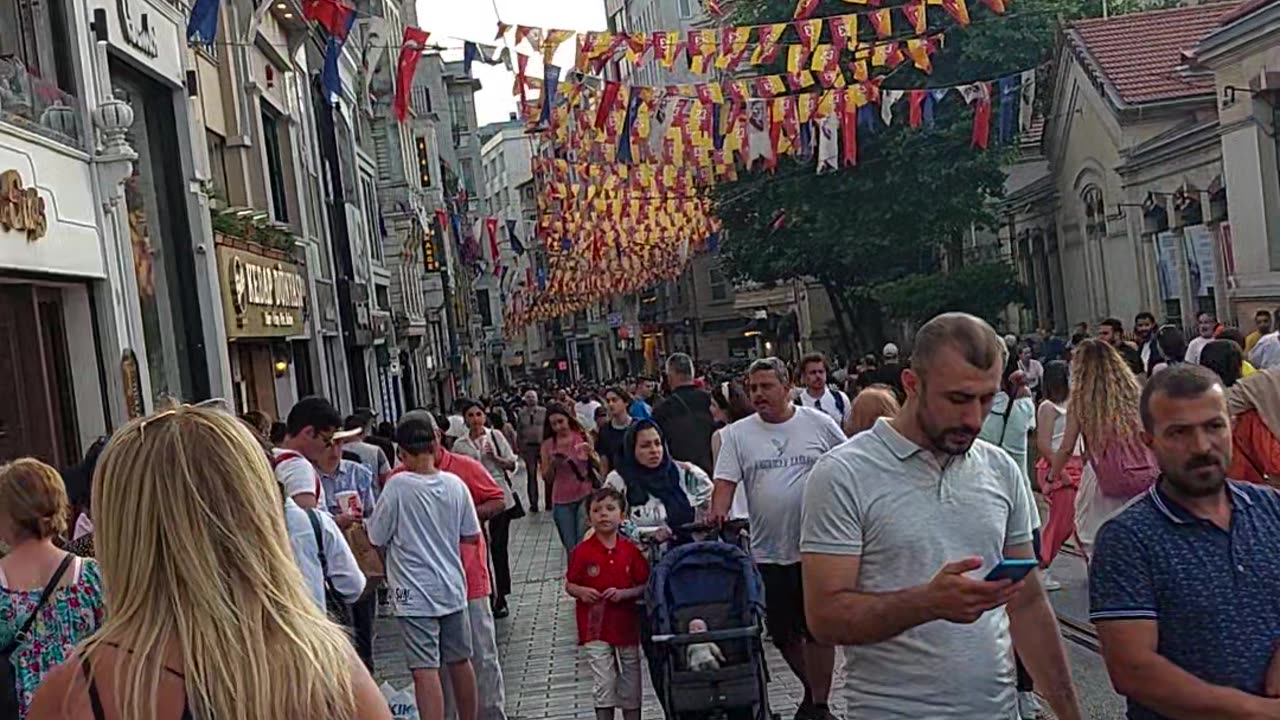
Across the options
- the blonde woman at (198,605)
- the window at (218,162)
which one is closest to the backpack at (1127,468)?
the blonde woman at (198,605)

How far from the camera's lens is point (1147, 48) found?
32000 mm

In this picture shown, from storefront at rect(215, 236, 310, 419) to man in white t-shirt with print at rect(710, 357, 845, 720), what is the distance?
44.5ft

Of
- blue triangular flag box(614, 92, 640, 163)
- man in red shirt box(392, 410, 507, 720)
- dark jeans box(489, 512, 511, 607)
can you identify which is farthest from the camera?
blue triangular flag box(614, 92, 640, 163)

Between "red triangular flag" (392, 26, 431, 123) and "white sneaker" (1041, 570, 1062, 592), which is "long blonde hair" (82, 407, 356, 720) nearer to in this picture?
"white sneaker" (1041, 570, 1062, 592)

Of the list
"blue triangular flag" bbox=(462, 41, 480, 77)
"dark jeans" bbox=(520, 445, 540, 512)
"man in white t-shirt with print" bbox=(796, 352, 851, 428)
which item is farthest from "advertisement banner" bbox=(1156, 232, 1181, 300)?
"man in white t-shirt with print" bbox=(796, 352, 851, 428)

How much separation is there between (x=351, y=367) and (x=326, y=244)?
3.69 meters

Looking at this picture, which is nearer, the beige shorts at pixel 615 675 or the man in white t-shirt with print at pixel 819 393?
the beige shorts at pixel 615 675

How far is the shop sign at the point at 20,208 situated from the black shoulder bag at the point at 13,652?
27.4 ft

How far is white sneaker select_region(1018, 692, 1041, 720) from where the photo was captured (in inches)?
318

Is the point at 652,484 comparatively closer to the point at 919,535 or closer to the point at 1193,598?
the point at 919,535

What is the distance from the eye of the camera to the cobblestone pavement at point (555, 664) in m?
9.29

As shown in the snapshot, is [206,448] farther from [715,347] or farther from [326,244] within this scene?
[715,347]

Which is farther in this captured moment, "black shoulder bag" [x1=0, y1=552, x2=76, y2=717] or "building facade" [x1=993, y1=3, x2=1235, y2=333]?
"building facade" [x1=993, y1=3, x2=1235, y2=333]

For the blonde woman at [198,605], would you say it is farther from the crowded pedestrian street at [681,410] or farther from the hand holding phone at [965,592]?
the hand holding phone at [965,592]
